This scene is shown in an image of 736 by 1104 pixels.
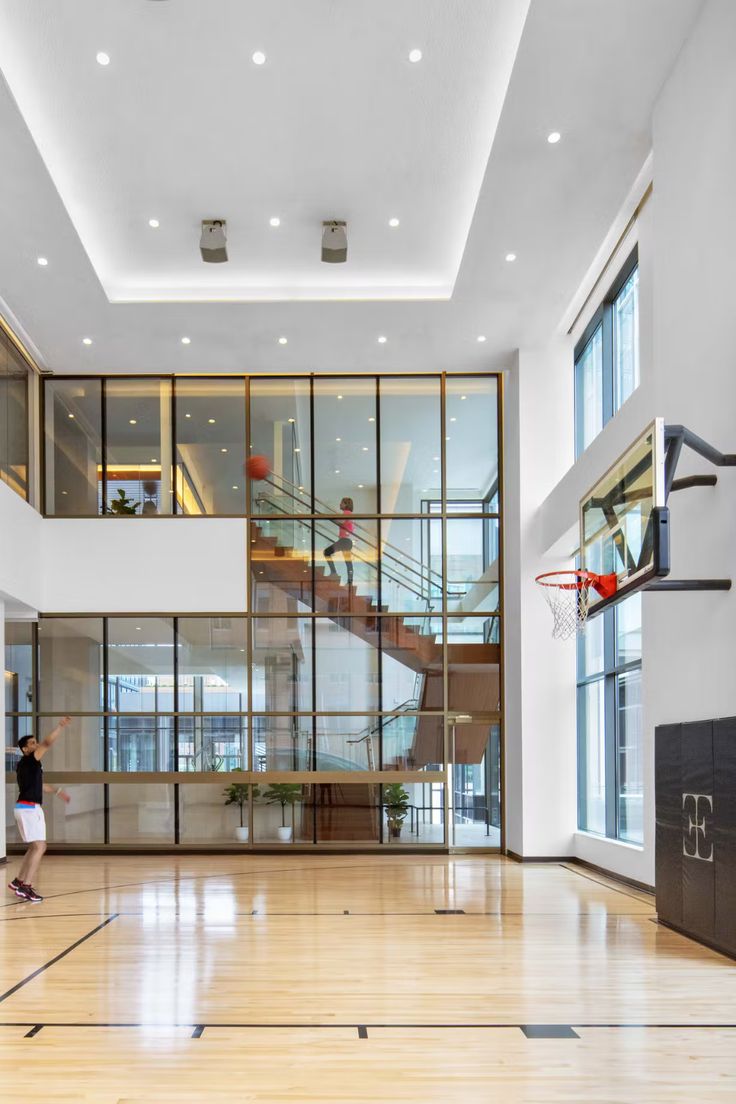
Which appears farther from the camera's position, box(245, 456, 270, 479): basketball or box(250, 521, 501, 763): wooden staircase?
box(245, 456, 270, 479): basketball

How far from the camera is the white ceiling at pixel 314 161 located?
25.2 ft

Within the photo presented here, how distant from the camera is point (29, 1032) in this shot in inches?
204

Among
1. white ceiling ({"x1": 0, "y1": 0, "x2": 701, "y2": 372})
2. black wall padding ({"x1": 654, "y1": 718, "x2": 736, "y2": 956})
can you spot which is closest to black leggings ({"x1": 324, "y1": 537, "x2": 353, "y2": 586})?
white ceiling ({"x1": 0, "y1": 0, "x2": 701, "y2": 372})

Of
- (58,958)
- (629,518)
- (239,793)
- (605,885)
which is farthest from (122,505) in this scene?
(629,518)

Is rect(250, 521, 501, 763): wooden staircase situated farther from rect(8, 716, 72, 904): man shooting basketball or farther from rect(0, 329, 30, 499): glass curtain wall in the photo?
rect(8, 716, 72, 904): man shooting basketball

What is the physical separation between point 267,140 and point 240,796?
837 centimetres

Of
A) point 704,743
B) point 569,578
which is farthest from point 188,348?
point 704,743

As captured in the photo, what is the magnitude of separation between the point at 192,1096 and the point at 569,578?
9.35 m

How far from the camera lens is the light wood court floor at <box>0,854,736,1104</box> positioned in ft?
14.4

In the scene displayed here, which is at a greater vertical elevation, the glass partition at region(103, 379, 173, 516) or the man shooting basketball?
the glass partition at region(103, 379, 173, 516)

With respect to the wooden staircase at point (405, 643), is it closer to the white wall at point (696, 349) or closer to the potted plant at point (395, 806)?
the potted plant at point (395, 806)

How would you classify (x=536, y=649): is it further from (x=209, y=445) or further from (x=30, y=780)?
(x=30, y=780)

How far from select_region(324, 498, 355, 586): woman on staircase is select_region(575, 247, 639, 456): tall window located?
3.21 m

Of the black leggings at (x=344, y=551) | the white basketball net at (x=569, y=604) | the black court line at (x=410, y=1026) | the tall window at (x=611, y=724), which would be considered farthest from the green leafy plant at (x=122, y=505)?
the black court line at (x=410, y=1026)
